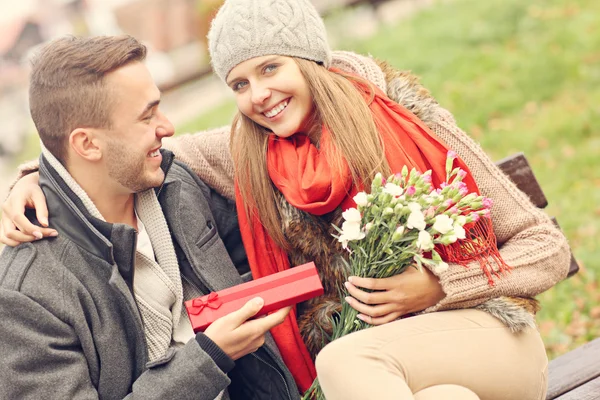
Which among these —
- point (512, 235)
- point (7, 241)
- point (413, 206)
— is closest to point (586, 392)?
point (512, 235)

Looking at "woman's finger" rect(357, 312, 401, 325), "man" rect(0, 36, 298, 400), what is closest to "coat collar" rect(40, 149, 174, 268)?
"man" rect(0, 36, 298, 400)

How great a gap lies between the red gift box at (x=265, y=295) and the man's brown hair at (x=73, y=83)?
0.73 meters

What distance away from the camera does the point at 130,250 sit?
265cm

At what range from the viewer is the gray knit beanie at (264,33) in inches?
108

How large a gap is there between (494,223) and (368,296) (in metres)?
0.61

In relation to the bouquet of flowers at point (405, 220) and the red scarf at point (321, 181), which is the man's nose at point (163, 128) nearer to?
the red scarf at point (321, 181)

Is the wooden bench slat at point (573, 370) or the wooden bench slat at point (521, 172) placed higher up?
the wooden bench slat at point (521, 172)

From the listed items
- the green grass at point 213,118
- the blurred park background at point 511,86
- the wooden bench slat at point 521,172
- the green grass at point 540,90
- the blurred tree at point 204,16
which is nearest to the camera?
the wooden bench slat at point 521,172

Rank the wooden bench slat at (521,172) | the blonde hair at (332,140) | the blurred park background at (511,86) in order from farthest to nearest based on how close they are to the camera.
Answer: the blurred park background at (511,86)
the wooden bench slat at (521,172)
the blonde hair at (332,140)


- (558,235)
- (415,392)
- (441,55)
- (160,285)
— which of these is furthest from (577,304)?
→ (441,55)

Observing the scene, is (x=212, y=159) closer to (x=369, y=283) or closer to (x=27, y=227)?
(x=27, y=227)

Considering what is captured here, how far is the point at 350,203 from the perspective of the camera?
2762 millimetres

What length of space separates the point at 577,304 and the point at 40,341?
11.1 feet

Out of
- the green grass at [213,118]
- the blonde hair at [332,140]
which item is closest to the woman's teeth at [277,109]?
the blonde hair at [332,140]
